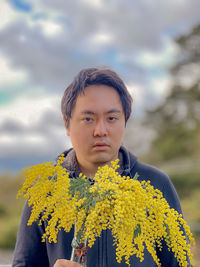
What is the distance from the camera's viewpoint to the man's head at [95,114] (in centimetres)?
200

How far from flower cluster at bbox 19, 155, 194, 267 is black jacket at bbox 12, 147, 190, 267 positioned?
464 millimetres

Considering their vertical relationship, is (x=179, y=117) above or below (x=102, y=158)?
above

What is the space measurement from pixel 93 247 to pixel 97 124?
25.6 inches

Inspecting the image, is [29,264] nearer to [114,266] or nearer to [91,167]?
[114,266]

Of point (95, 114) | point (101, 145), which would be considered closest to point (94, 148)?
point (101, 145)

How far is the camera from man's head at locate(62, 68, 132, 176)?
2000 millimetres

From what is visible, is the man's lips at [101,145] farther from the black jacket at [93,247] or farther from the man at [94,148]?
the black jacket at [93,247]

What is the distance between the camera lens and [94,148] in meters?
2.02

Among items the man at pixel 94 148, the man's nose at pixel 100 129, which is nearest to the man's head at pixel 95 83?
the man at pixel 94 148

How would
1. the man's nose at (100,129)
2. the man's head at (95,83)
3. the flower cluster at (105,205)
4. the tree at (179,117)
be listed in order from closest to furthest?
the flower cluster at (105,205), the man's nose at (100,129), the man's head at (95,83), the tree at (179,117)

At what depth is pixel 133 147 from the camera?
59.6ft

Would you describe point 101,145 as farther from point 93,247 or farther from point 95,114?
point 93,247

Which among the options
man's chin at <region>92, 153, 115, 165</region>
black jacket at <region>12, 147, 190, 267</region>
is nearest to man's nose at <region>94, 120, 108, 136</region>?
man's chin at <region>92, 153, 115, 165</region>

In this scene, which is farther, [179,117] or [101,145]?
[179,117]
